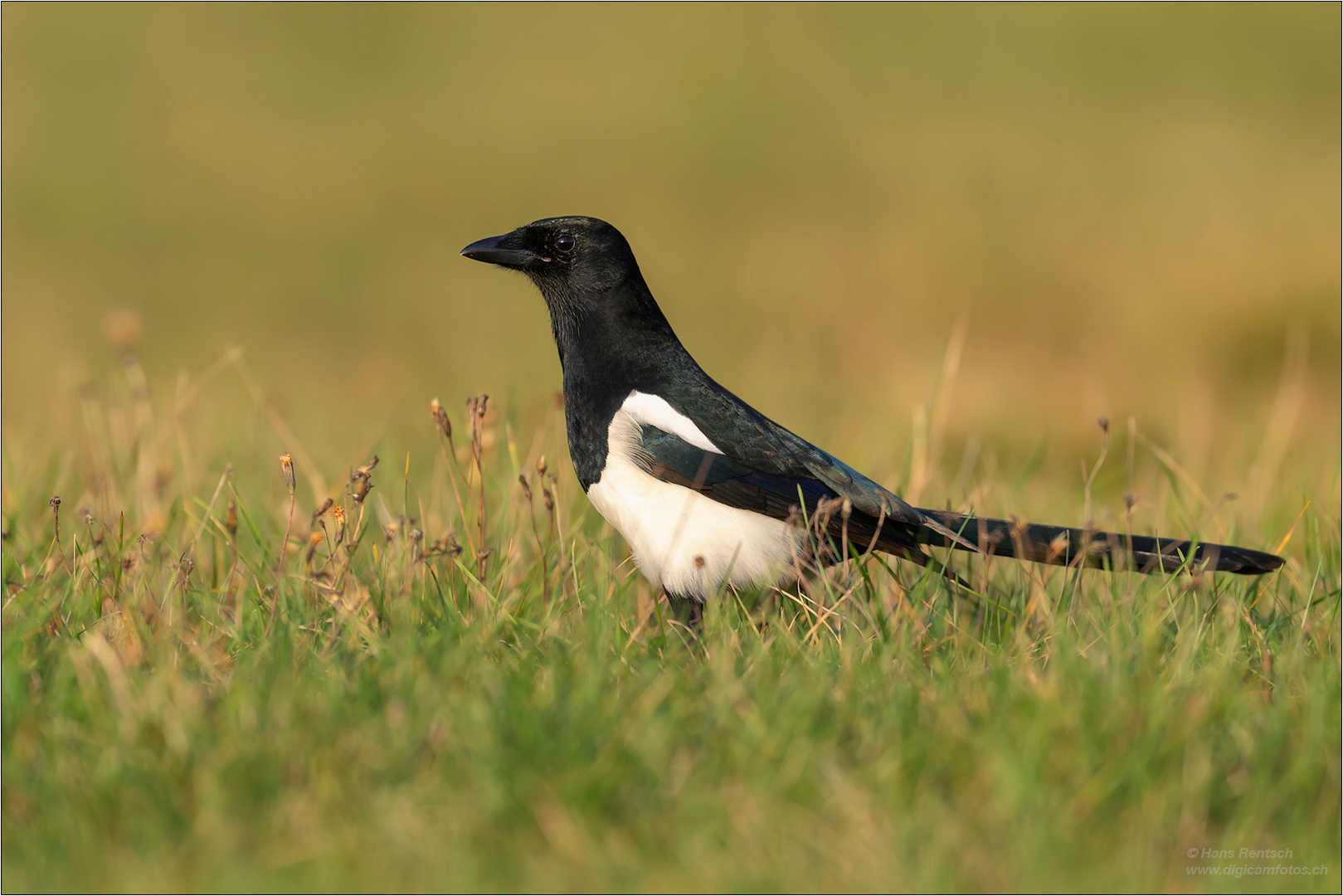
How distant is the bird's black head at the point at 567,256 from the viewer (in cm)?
391

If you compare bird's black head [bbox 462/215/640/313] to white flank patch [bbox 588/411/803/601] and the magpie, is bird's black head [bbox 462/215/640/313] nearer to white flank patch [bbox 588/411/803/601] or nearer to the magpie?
the magpie

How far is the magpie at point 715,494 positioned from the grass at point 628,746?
31cm

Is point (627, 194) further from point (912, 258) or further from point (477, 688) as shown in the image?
point (477, 688)

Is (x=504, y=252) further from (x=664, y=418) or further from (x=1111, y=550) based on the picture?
(x=1111, y=550)

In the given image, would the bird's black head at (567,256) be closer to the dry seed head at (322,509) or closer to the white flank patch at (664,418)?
the white flank patch at (664,418)

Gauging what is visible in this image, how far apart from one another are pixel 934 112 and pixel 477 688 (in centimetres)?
1251

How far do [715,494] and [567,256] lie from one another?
37.7 inches

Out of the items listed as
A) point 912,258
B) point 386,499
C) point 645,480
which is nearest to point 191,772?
point 645,480

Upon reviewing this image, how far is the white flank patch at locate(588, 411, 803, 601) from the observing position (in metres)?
3.48

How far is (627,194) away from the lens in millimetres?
12133
